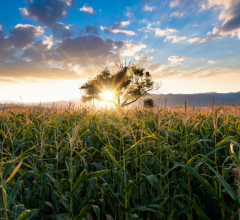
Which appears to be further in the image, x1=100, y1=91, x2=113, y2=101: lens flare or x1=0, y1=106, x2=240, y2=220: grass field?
x1=100, y1=91, x2=113, y2=101: lens flare

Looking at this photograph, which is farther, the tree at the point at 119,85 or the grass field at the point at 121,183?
the tree at the point at 119,85

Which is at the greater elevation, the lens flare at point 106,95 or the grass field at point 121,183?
the lens flare at point 106,95

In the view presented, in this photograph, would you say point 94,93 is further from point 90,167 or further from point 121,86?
point 90,167

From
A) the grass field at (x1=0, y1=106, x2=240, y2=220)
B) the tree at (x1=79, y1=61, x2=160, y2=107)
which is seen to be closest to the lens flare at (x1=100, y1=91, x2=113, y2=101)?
the tree at (x1=79, y1=61, x2=160, y2=107)

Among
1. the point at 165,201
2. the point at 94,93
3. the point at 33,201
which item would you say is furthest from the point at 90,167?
the point at 94,93

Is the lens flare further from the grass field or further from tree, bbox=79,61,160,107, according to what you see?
the grass field

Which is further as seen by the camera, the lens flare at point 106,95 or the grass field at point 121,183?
the lens flare at point 106,95

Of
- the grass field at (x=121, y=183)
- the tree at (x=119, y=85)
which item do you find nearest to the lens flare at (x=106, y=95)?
the tree at (x=119, y=85)

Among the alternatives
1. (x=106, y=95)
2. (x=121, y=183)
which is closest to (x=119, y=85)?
(x=106, y=95)

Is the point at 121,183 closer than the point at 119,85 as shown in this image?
Yes

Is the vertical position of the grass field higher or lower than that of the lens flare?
lower

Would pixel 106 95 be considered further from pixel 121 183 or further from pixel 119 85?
pixel 121 183

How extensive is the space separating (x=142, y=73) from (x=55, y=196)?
3959 centimetres

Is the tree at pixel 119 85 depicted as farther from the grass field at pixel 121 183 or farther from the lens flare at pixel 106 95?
the grass field at pixel 121 183
